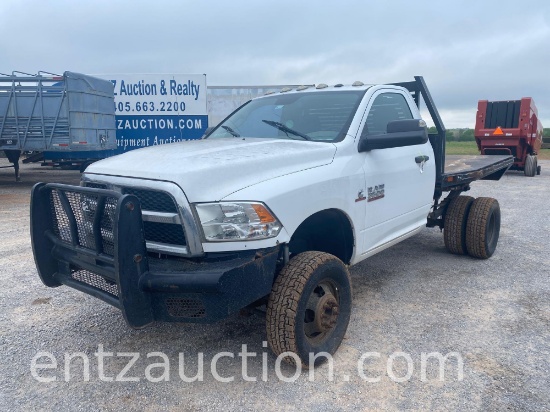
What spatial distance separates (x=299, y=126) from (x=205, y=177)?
1473 millimetres

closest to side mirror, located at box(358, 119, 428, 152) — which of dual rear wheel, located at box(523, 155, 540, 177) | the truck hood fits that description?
the truck hood

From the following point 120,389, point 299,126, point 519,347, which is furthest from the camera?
point 299,126

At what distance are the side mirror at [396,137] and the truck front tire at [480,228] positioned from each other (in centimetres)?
224

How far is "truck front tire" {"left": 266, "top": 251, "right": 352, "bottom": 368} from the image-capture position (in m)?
2.96

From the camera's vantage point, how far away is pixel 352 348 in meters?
3.51

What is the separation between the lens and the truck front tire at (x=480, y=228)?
18.3ft

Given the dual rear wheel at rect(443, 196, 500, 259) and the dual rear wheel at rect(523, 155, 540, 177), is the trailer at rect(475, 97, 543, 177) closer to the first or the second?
the dual rear wheel at rect(523, 155, 540, 177)

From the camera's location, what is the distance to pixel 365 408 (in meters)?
2.78

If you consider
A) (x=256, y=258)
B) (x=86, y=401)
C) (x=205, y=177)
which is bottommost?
(x=86, y=401)

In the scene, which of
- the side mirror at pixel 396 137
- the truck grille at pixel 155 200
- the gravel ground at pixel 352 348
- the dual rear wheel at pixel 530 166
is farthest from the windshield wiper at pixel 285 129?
the dual rear wheel at pixel 530 166

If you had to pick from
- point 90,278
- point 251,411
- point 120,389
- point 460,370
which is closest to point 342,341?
point 460,370

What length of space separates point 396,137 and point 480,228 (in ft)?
8.23

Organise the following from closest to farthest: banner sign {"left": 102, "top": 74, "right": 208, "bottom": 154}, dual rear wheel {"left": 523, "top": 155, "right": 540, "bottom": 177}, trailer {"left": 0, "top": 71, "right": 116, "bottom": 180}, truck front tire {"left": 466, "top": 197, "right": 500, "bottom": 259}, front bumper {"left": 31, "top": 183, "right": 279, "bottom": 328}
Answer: front bumper {"left": 31, "top": 183, "right": 279, "bottom": 328}, truck front tire {"left": 466, "top": 197, "right": 500, "bottom": 259}, trailer {"left": 0, "top": 71, "right": 116, "bottom": 180}, banner sign {"left": 102, "top": 74, "right": 208, "bottom": 154}, dual rear wheel {"left": 523, "top": 155, "right": 540, "bottom": 177}

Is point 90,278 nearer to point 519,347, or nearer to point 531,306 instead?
point 519,347
